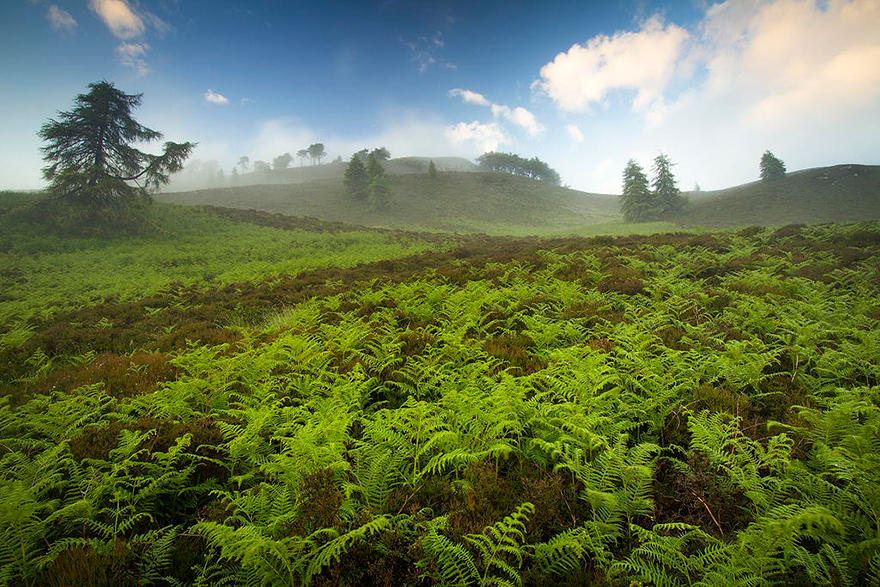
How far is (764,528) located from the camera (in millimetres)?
2062

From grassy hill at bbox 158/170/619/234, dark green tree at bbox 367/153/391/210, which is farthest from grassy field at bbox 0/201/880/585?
dark green tree at bbox 367/153/391/210

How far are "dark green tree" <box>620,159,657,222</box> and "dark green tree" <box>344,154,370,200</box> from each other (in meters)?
39.9

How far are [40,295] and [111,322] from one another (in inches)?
282

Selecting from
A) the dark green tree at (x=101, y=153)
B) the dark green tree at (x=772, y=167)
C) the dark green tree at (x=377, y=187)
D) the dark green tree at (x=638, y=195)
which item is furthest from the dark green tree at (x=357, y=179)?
the dark green tree at (x=772, y=167)

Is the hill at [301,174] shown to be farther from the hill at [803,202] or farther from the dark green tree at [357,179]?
the hill at [803,202]

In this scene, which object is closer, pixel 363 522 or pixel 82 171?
pixel 363 522

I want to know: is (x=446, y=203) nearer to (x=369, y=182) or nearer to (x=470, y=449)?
(x=369, y=182)

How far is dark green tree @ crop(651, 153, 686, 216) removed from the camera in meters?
44.2

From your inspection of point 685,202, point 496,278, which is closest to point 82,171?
point 496,278

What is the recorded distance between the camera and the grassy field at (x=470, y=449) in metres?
2.20

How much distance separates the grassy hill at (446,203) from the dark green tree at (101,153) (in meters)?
26.2

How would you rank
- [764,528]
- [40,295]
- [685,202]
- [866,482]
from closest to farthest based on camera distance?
[764,528] → [866,482] → [40,295] → [685,202]

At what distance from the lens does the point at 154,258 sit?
61.8 feet

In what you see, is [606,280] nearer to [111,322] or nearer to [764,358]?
[764,358]
